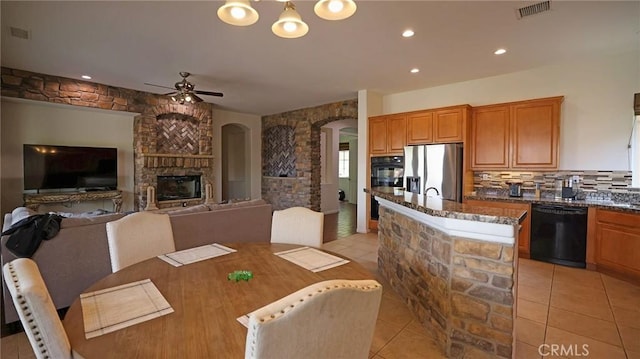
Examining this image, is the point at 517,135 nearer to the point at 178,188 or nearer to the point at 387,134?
the point at 387,134

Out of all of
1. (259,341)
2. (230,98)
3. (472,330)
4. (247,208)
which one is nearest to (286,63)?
(247,208)

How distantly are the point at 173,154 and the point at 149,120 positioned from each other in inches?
30.9

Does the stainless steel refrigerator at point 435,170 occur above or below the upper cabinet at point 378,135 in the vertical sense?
below

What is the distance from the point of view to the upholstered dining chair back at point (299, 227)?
2.24 meters

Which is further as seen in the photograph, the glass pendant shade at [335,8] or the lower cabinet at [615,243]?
the lower cabinet at [615,243]

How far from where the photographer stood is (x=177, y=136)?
642 cm

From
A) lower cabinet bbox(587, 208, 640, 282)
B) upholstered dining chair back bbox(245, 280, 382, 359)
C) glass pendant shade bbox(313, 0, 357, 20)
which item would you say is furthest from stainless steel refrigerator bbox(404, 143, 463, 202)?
upholstered dining chair back bbox(245, 280, 382, 359)

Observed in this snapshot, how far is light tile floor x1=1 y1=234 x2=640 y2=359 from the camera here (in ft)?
6.56

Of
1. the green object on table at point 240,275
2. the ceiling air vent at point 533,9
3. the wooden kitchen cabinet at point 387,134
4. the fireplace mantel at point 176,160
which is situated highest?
the ceiling air vent at point 533,9

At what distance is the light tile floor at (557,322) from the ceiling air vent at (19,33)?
310cm

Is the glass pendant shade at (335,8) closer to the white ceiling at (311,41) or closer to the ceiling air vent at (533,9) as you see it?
the white ceiling at (311,41)

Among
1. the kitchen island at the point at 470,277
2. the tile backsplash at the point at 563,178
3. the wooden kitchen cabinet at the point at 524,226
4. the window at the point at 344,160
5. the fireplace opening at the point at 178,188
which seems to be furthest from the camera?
the window at the point at 344,160

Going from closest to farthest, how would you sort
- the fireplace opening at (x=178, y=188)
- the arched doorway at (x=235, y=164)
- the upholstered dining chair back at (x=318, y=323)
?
the upholstered dining chair back at (x=318, y=323) → the fireplace opening at (x=178, y=188) → the arched doorway at (x=235, y=164)

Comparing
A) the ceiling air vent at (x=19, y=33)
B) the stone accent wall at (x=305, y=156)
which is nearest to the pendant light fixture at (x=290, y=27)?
the ceiling air vent at (x=19, y=33)
